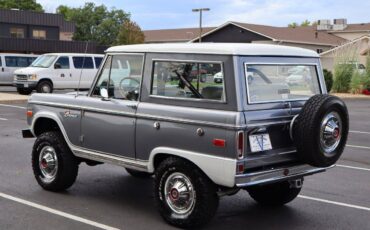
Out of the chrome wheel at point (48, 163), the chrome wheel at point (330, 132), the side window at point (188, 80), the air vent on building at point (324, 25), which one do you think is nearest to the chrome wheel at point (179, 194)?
the side window at point (188, 80)

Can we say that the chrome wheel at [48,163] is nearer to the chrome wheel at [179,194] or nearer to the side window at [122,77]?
the side window at [122,77]

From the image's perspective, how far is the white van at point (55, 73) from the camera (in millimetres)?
23422

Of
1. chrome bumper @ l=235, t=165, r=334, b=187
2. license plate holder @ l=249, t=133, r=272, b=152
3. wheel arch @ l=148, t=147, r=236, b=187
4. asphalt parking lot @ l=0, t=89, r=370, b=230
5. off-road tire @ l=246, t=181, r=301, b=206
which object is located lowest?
asphalt parking lot @ l=0, t=89, r=370, b=230

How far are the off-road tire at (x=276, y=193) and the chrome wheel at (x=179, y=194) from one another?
1317mm

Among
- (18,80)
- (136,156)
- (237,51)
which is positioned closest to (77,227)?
(136,156)

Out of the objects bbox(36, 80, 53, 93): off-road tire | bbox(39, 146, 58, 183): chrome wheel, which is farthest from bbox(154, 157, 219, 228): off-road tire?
bbox(36, 80, 53, 93): off-road tire

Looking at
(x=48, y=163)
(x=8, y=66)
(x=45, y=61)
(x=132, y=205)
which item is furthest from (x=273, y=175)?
(x=8, y=66)

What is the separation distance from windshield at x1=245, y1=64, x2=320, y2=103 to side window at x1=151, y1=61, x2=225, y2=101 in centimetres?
33

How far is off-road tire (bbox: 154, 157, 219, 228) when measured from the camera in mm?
5676

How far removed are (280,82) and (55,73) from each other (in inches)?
737

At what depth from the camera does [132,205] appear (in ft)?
22.5

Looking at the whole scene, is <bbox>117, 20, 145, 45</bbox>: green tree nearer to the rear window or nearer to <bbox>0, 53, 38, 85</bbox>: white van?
the rear window

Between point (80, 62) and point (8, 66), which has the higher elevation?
point (80, 62)

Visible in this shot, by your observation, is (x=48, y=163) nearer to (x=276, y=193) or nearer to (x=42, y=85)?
(x=276, y=193)
